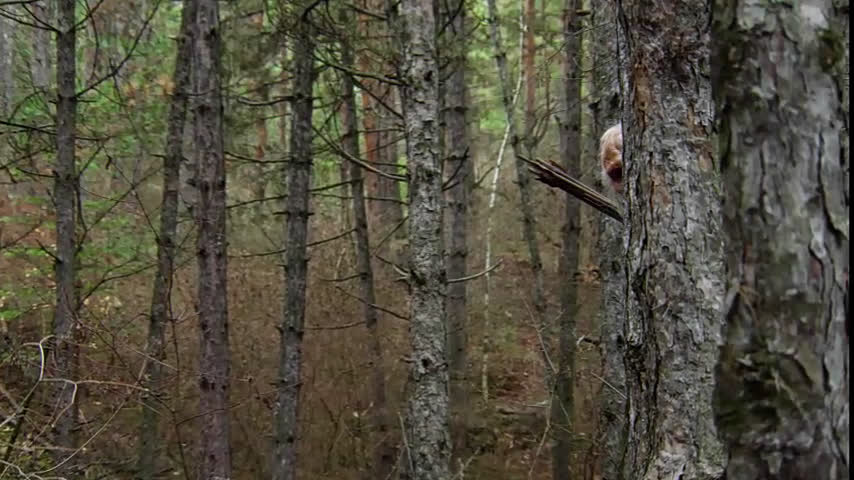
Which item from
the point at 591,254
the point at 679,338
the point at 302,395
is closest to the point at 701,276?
the point at 679,338

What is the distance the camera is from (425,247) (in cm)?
482

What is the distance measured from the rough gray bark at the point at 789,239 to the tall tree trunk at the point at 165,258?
201 inches

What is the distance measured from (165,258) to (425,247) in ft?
9.69

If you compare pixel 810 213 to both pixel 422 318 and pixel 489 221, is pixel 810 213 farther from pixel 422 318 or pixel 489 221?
pixel 489 221

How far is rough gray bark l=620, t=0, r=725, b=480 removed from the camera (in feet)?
7.69

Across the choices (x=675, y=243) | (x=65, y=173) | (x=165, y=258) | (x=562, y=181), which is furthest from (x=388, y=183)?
(x=675, y=243)

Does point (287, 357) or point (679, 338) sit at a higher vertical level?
point (679, 338)

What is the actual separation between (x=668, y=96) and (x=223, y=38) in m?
6.38

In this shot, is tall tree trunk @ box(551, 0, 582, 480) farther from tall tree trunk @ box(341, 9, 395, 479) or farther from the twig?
the twig

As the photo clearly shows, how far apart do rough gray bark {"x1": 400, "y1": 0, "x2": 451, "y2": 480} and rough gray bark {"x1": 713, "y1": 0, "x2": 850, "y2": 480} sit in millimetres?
3399

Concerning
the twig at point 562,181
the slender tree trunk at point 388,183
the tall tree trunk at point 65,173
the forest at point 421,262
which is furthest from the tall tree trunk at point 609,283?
the slender tree trunk at point 388,183

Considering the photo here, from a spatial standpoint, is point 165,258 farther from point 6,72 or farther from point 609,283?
point 609,283

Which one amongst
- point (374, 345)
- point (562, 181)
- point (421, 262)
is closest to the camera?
point (562, 181)

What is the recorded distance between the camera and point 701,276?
8.01 ft
